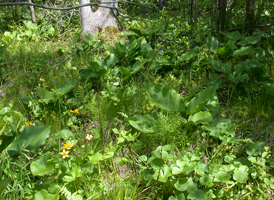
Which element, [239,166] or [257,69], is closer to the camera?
[239,166]

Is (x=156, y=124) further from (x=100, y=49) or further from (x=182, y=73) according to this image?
(x=100, y=49)

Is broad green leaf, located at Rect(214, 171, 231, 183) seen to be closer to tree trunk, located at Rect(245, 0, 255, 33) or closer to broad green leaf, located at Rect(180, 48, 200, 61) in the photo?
broad green leaf, located at Rect(180, 48, 200, 61)

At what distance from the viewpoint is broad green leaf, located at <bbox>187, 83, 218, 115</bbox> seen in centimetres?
191

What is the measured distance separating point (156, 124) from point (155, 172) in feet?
1.33

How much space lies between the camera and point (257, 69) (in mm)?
2352

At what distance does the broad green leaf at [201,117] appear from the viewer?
1838 millimetres

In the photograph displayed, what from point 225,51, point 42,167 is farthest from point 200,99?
point 42,167

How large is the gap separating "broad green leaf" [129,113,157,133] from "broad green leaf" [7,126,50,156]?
688mm

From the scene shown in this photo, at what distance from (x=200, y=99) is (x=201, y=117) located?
17cm

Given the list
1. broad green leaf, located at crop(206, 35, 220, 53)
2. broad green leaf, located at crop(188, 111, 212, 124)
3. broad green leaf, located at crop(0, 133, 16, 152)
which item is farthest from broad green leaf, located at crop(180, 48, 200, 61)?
broad green leaf, located at crop(0, 133, 16, 152)

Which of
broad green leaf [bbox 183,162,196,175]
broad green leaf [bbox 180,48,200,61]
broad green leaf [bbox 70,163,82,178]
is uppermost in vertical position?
broad green leaf [bbox 180,48,200,61]

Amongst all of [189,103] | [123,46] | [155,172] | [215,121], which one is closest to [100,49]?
[123,46]

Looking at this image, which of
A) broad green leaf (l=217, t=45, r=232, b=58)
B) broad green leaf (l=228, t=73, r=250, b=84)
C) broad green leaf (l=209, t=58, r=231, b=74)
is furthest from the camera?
broad green leaf (l=217, t=45, r=232, b=58)

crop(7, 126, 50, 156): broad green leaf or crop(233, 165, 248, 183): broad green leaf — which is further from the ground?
crop(7, 126, 50, 156): broad green leaf
